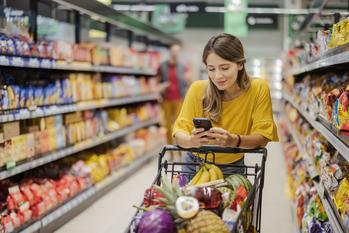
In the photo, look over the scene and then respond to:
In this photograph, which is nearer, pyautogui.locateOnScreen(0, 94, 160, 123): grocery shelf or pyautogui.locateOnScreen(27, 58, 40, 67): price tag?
pyautogui.locateOnScreen(0, 94, 160, 123): grocery shelf

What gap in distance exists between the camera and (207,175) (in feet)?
7.63

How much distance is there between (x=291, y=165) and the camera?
6.12 m

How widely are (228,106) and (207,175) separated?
53 cm

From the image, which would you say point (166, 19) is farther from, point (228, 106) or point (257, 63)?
point (228, 106)

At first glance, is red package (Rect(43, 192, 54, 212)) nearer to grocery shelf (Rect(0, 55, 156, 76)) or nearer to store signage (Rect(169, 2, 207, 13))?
grocery shelf (Rect(0, 55, 156, 76))

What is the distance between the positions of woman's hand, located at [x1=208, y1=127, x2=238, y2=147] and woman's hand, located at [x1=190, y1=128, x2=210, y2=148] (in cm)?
2

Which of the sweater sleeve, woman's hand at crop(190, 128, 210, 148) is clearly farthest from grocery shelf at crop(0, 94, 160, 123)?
woman's hand at crop(190, 128, 210, 148)

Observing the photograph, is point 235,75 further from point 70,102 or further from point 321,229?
point 70,102

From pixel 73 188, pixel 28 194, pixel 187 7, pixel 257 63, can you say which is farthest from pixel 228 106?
pixel 257 63

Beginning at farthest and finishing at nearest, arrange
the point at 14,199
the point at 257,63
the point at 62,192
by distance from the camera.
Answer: the point at 257,63 < the point at 62,192 < the point at 14,199

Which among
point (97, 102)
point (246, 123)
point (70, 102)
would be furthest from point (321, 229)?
point (97, 102)

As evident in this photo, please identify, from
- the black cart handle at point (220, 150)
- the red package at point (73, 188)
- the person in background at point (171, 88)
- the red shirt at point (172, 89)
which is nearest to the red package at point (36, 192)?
the red package at point (73, 188)

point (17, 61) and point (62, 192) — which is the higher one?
point (17, 61)

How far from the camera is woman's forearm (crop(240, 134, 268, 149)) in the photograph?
8.26ft
